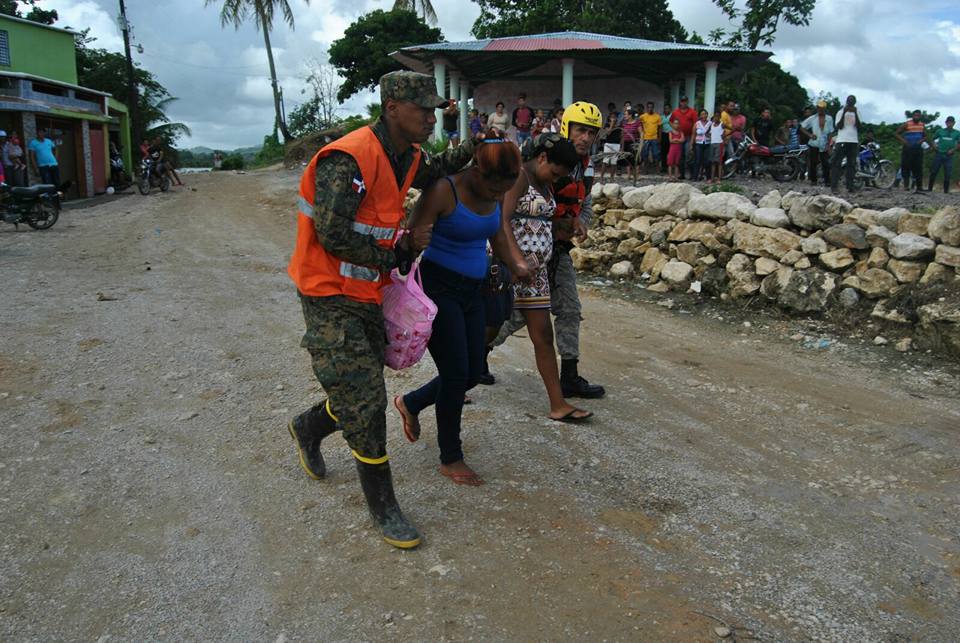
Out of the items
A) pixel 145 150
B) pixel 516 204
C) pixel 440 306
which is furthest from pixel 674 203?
pixel 145 150

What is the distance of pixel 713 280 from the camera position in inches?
303

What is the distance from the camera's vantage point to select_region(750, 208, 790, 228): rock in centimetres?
740

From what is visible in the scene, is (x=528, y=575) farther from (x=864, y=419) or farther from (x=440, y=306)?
(x=864, y=419)

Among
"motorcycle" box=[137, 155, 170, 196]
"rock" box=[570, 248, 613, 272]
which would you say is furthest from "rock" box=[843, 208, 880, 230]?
"motorcycle" box=[137, 155, 170, 196]

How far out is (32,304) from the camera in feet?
21.9

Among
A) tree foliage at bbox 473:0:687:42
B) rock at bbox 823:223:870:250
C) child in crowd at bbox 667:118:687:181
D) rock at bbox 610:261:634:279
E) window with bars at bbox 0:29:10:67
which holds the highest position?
tree foliage at bbox 473:0:687:42

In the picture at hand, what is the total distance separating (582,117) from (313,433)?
2217 millimetres

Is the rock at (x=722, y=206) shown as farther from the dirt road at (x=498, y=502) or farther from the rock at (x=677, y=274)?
the dirt road at (x=498, y=502)

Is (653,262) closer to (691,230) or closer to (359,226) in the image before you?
(691,230)

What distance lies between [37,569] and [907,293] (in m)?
6.42

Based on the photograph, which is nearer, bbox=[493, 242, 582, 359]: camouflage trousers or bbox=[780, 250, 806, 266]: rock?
bbox=[493, 242, 582, 359]: camouflage trousers

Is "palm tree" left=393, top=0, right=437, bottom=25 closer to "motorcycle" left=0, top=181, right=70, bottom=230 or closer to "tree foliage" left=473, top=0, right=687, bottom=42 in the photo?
"tree foliage" left=473, top=0, right=687, bottom=42

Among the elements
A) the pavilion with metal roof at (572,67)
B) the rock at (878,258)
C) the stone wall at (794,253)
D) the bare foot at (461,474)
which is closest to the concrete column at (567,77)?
the pavilion with metal roof at (572,67)

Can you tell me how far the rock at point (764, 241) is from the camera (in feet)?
23.6
